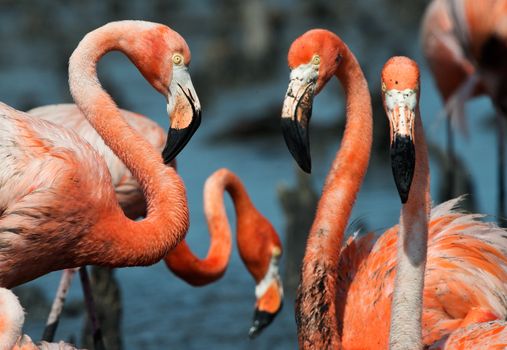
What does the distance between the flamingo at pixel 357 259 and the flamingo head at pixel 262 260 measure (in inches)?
51.0

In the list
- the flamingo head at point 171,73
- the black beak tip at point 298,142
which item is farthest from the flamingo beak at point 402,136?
the flamingo head at point 171,73

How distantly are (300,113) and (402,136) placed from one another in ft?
2.25

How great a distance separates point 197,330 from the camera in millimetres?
6770

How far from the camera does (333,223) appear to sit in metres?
4.67

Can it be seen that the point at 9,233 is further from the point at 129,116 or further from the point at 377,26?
the point at 377,26

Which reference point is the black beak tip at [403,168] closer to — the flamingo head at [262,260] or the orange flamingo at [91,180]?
the orange flamingo at [91,180]

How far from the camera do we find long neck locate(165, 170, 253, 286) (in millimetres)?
5855

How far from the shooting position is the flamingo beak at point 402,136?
3695 millimetres

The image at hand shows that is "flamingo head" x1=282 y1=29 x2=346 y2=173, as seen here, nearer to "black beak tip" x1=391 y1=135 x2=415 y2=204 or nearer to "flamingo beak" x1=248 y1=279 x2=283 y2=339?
"black beak tip" x1=391 y1=135 x2=415 y2=204

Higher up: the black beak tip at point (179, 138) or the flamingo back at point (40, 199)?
the black beak tip at point (179, 138)

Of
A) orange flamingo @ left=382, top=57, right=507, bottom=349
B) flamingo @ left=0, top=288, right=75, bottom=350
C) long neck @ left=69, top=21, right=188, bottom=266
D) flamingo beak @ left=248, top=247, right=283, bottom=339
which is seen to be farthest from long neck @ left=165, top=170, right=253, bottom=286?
flamingo @ left=0, top=288, right=75, bottom=350

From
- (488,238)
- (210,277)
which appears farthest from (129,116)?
(488,238)

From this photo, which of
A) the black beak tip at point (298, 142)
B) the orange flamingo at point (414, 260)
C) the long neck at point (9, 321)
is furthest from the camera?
the black beak tip at point (298, 142)

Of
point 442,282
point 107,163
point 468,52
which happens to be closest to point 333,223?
point 442,282
